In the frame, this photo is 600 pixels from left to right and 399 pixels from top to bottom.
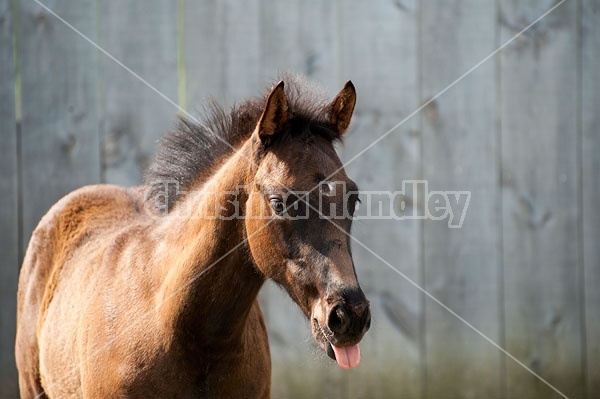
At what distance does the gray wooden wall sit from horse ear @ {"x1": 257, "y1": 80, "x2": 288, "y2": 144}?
5.15 feet

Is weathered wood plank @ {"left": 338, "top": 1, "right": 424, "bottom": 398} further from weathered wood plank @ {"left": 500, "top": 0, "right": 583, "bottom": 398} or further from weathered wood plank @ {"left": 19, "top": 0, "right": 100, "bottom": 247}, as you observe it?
weathered wood plank @ {"left": 19, "top": 0, "right": 100, "bottom": 247}

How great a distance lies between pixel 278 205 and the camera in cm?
221

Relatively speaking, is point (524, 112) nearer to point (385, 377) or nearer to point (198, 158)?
point (385, 377)

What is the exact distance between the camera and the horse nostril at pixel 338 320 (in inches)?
79.7

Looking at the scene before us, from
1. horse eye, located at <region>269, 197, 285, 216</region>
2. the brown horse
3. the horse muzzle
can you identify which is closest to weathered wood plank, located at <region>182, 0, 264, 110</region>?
the brown horse

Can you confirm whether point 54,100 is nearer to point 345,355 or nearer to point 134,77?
point 134,77

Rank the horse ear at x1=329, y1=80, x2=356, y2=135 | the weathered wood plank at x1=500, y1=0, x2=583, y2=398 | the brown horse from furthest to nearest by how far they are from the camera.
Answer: the weathered wood plank at x1=500, y1=0, x2=583, y2=398 < the horse ear at x1=329, y1=80, x2=356, y2=135 < the brown horse

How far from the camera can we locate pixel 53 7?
3811 mm

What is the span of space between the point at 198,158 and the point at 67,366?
3.43ft

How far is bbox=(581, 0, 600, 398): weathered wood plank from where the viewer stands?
13.1 ft

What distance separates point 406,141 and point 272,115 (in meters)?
1.78

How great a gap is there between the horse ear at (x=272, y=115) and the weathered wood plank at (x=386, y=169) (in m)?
1.61

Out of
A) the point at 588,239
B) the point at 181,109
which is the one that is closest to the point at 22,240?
the point at 181,109

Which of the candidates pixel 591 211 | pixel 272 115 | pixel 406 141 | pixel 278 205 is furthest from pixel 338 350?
pixel 591 211
